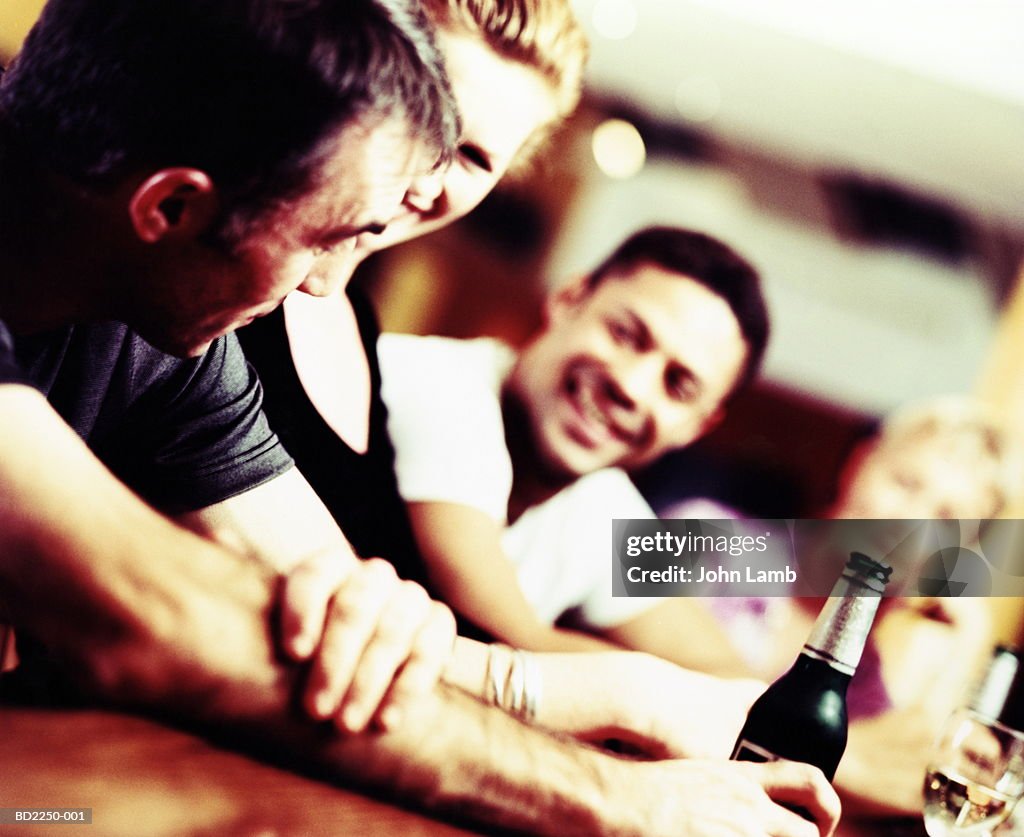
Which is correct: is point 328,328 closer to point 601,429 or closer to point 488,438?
point 488,438

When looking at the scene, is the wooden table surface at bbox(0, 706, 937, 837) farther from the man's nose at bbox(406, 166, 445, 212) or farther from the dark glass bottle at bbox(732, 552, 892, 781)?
the man's nose at bbox(406, 166, 445, 212)

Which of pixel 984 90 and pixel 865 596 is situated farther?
pixel 984 90

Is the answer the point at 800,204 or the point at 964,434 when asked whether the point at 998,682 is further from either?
the point at 800,204

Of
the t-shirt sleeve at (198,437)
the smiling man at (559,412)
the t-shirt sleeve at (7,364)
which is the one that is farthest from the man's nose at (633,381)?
the t-shirt sleeve at (7,364)

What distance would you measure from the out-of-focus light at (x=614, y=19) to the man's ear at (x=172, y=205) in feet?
1.71

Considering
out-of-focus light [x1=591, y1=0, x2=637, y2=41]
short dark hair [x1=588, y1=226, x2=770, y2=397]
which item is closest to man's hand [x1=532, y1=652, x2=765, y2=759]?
short dark hair [x1=588, y1=226, x2=770, y2=397]

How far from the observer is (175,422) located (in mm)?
1108

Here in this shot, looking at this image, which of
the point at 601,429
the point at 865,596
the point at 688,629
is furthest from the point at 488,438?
the point at 865,596

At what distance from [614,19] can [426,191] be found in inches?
12.2

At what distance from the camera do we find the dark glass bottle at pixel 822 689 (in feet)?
3.78

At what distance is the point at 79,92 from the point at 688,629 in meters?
0.94

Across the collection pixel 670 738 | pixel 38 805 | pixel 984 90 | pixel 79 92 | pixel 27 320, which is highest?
pixel 984 90

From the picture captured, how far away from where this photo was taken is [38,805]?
77 centimetres

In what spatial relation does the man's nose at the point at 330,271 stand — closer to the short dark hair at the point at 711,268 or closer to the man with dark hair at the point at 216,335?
the man with dark hair at the point at 216,335
